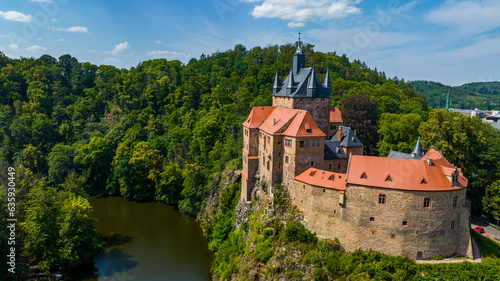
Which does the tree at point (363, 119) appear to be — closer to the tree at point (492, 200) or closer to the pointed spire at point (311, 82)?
the pointed spire at point (311, 82)

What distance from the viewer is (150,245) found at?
46375mm

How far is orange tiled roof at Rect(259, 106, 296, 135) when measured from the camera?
37.8 meters

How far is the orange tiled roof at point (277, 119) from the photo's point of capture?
3778 cm

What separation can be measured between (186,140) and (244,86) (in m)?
19.5

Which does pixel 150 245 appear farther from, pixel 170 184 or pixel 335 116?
pixel 335 116

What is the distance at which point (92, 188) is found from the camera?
227 ft

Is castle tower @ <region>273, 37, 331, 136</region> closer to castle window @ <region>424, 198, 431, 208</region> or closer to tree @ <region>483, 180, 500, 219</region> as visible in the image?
castle window @ <region>424, 198, 431, 208</region>

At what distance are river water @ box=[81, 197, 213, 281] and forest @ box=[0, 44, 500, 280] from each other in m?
2.46

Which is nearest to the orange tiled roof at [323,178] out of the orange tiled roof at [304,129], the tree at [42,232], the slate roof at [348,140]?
the orange tiled roof at [304,129]

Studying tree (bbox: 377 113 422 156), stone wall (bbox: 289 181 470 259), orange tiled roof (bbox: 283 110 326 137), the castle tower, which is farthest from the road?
orange tiled roof (bbox: 283 110 326 137)

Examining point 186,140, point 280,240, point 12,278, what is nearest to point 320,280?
point 280,240

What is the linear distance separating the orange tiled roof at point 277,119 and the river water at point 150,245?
63.1ft

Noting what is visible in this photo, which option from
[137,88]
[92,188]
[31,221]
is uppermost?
[137,88]

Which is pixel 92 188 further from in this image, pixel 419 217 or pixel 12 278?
pixel 419 217
